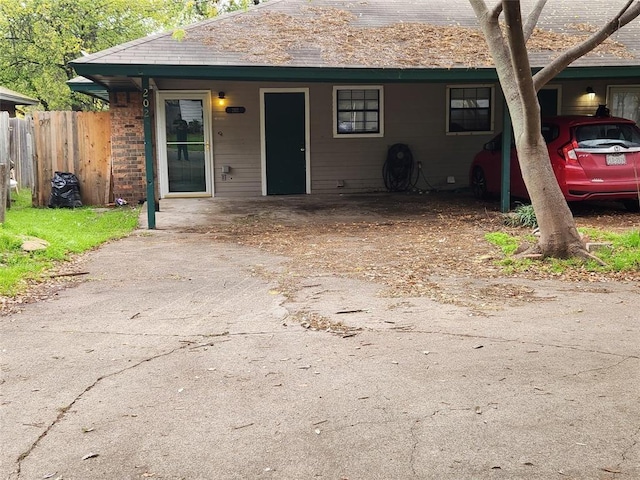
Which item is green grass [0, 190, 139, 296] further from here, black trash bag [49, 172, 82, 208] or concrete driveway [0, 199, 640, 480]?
concrete driveway [0, 199, 640, 480]

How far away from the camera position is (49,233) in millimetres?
9516

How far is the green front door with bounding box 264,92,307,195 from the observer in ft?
49.1

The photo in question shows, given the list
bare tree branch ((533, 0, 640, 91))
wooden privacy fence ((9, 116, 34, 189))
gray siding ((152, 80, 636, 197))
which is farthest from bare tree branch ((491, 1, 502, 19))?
wooden privacy fence ((9, 116, 34, 189))

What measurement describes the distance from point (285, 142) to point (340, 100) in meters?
1.63

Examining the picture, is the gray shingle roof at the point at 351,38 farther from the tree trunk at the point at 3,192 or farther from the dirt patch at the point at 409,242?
the dirt patch at the point at 409,242

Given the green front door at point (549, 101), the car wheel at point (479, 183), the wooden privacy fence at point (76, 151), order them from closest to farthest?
the car wheel at point (479, 183), the wooden privacy fence at point (76, 151), the green front door at point (549, 101)

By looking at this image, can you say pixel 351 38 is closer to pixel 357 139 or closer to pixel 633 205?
pixel 357 139

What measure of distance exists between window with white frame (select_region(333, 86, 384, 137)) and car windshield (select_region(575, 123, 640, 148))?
5604 mm

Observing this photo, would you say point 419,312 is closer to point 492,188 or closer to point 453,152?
point 492,188

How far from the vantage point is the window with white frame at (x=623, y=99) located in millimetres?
Result: 16031

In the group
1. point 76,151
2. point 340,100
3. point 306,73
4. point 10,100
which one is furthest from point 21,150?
point 306,73

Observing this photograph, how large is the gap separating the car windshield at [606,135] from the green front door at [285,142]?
21.0 feet

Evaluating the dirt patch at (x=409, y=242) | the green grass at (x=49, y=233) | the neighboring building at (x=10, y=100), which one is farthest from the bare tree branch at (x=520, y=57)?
the neighboring building at (x=10, y=100)

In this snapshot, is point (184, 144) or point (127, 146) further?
point (184, 144)
